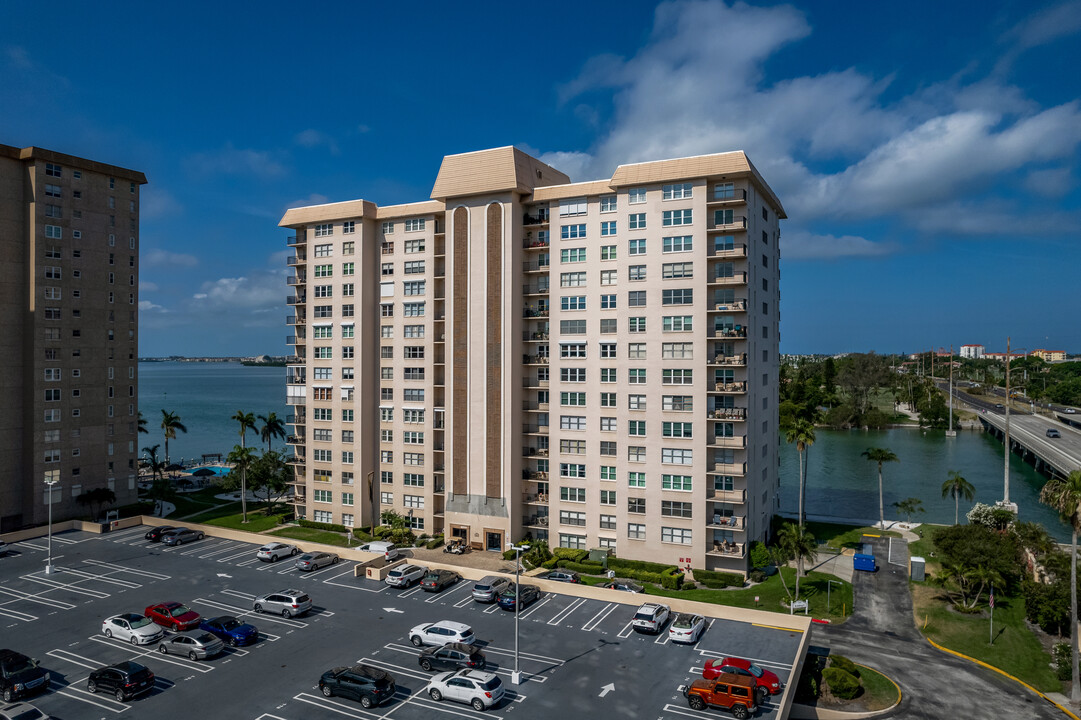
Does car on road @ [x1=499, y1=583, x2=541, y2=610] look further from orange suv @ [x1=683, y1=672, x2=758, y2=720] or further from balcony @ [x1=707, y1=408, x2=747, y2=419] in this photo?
balcony @ [x1=707, y1=408, x2=747, y2=419]

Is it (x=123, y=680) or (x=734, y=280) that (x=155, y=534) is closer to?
(x=123, y=680)

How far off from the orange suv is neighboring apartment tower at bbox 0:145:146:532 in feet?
233

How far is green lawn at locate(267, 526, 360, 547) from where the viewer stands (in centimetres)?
6964

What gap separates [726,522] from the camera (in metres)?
58.6

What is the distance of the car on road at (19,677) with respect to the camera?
34156 mm

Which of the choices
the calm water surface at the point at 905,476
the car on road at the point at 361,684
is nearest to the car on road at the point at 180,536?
the car on road at the point at 361,684

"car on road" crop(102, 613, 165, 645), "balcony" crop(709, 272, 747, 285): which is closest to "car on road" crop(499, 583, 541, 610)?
"car on road" crop(102, 613, 165, 645)

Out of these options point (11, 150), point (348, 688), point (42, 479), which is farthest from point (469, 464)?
point (11, 150)

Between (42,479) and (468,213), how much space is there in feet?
180

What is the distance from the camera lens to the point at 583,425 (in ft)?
210

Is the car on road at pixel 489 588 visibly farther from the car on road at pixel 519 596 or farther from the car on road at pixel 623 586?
the car on road at pixel 623 586

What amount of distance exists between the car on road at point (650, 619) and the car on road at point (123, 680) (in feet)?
91.5

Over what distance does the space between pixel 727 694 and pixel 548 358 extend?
123ft

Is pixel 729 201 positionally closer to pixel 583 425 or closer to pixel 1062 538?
pixel 583 425
